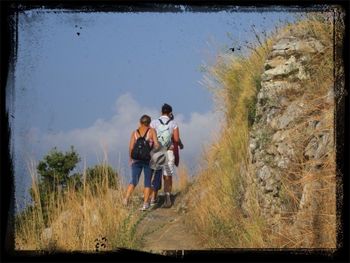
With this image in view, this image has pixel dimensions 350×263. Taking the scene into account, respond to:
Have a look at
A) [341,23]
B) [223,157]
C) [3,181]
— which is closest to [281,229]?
[341,23]

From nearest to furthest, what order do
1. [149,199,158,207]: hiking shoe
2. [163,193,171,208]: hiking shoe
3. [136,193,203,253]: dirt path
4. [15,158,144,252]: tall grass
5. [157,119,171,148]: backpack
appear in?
[15,158,144,252]: tall grass, [136,193,203,253]: dirt path, [157,119,171,148]: backpack, [149,199,158,207]: hiking shoe, [163,193,171,208]: hiking shoe

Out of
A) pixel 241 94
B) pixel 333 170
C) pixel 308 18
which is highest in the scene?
pixel 308 18

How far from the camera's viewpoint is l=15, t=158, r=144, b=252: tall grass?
823 cm

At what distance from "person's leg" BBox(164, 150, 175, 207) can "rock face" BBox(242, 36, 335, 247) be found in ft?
7.63

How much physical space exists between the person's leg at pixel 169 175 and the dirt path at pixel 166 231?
0.20 m

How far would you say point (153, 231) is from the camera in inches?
372

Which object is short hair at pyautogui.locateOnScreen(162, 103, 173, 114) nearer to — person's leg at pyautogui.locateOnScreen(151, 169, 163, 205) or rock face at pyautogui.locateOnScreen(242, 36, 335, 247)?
person's leg at pyautogui.locateOnScreen(151, 169, 163, 205)

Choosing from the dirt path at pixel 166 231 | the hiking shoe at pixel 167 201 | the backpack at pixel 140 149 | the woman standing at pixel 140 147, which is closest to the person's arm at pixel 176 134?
the woman standing at pixel 140 147

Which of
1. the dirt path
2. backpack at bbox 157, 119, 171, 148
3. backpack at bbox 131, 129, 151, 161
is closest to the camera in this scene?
the dirt path

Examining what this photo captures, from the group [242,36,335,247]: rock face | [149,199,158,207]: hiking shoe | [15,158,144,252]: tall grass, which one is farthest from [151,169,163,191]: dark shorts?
[242,36,335,247]: rock face

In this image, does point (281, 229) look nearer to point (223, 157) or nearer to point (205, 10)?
point (205, 10)

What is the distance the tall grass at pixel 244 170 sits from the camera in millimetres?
7215

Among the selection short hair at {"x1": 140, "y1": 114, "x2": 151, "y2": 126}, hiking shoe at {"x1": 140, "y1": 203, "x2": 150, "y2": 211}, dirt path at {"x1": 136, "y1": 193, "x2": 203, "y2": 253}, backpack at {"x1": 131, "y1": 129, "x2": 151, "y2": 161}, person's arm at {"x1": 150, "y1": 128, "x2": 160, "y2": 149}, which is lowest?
dirt path at {"x1": 136, "y1": 193, "x2": 203, "y2": 253}

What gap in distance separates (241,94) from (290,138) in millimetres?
3771
